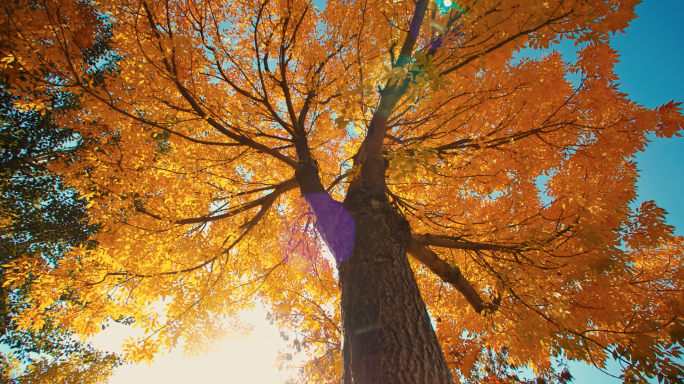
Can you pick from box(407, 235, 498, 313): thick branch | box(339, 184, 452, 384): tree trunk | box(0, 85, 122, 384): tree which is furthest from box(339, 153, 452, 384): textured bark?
box(0, 85, 122, 384): tree

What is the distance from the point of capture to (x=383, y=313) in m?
1.74

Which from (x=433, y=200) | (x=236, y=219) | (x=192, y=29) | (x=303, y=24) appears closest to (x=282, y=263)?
(x=236, y=219)

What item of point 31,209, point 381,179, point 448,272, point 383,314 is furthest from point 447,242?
point 31,209

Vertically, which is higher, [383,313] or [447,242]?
[447,242]

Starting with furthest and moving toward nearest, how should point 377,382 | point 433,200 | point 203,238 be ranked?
point 433,200
point 203,238
point 377,382

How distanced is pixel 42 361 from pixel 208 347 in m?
6.80

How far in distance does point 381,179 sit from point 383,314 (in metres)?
1.40

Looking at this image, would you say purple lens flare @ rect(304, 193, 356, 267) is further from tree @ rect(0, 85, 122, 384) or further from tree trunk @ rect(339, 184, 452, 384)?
tree @ rect(0, 85, 122, 384)

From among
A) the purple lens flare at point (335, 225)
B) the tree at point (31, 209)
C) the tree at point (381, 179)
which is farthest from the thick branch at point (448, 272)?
the tree at point (31, 209)

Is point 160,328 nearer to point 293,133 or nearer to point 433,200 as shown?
point 293,133

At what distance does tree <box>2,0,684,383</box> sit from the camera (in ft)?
6.01

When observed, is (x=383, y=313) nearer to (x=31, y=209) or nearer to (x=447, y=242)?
(x=447, y=242)

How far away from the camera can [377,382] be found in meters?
1.48

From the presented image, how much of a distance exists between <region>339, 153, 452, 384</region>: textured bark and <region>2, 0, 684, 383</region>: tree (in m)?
0.01
